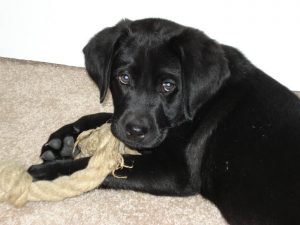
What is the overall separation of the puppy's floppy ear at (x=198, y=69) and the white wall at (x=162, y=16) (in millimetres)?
837

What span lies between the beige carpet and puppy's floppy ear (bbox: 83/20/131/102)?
1.42 feet

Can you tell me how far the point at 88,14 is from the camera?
2.83 meters

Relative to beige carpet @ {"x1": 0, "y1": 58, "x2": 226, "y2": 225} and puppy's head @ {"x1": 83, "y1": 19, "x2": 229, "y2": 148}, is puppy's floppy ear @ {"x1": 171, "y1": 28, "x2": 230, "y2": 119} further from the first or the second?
beige carpet @ {"x1": 0, "y1": 58, "x2": 226, "y2": 225}

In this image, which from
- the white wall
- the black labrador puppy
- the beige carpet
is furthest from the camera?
the white wall

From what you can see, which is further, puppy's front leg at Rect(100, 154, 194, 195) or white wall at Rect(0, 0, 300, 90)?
white wall at Rect(0, 0, 300, 90)

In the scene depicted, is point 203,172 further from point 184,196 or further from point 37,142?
point 37,142

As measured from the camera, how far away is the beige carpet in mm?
1958

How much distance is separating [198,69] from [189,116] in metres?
0.18

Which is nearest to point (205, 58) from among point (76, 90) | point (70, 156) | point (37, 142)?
point (70, 156)

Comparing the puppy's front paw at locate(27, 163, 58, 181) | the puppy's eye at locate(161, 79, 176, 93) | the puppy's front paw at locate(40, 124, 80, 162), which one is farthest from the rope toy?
the puppy's eye at locate(161, 79, 176, 93)

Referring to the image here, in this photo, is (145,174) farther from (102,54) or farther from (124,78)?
(102,54)

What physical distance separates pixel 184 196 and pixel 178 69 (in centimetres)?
50

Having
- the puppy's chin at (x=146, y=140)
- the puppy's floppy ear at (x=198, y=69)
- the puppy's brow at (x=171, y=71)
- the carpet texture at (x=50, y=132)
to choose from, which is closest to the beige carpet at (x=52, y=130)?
the carpet texture at (x=50, y=132)

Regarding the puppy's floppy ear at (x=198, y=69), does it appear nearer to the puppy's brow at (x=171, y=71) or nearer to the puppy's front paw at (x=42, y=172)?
the puppy's brow at (x=171, y=71)
